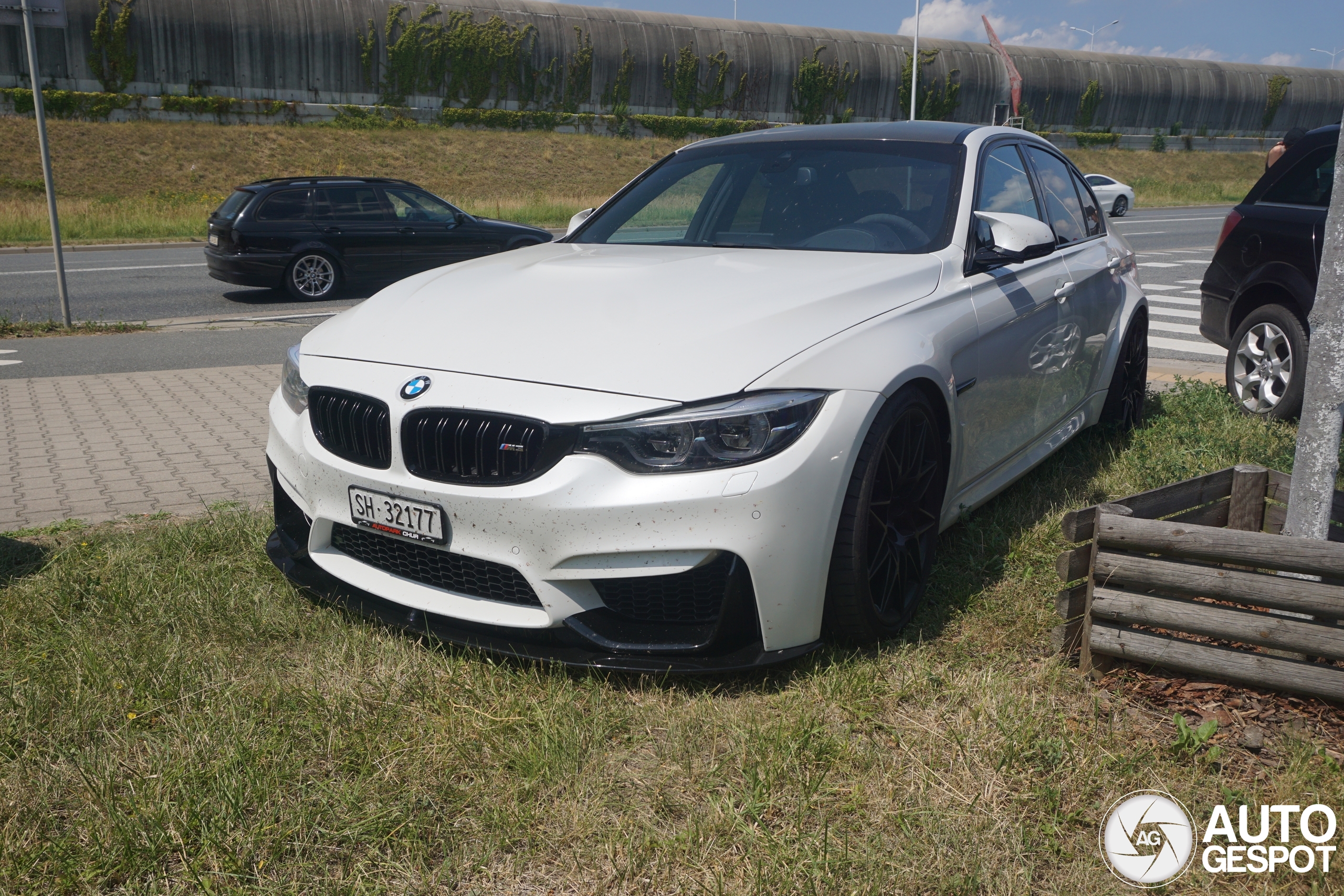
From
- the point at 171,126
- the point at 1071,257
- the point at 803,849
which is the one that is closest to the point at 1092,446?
the point at 1071,257

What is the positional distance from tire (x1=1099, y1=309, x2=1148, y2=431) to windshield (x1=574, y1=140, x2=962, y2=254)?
198 centimetres

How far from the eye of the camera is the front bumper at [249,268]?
13047 mm

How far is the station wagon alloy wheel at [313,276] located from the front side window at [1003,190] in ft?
35.0

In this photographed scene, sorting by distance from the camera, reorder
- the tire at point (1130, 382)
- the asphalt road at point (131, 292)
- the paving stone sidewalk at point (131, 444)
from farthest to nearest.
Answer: the asphalt road at point (131, 292), the tire at point (1130, 382), the paving stone sidewalk at point (131, 444)

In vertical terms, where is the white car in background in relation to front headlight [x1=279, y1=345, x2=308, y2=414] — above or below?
below

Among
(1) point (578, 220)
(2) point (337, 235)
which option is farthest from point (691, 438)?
(2) point (337, 235)

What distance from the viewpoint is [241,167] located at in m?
34.2

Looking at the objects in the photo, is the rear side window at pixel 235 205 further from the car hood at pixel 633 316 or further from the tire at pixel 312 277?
the car hood at pixel 633 316

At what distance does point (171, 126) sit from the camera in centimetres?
3634

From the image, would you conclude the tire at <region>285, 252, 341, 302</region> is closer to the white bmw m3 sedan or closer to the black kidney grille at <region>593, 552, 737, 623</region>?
the white bmw m3 sedan

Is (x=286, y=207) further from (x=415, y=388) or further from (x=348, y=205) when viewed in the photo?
(x=415, y=388)

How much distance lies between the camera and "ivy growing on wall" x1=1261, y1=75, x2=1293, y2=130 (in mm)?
62344

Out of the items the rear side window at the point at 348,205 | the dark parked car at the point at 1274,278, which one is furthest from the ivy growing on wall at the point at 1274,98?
the dark parked car at the point at 1274,278

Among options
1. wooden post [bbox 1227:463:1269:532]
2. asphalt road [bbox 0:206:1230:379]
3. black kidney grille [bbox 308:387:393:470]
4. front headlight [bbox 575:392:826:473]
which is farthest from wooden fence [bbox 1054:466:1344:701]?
asphalt road [bbox 0:206:1230:379]
